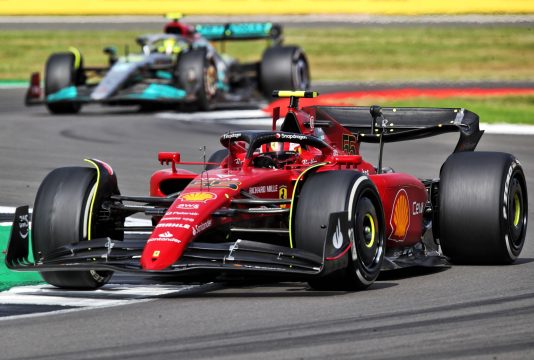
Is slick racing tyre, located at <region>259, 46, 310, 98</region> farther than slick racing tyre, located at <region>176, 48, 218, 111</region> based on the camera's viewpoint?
Yes

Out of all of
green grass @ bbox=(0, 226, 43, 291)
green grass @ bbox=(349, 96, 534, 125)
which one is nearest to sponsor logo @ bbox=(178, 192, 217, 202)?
green grass @ bbox=(0, 226, 43, 291)

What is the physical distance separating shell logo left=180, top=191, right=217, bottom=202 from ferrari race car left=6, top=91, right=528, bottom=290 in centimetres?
1

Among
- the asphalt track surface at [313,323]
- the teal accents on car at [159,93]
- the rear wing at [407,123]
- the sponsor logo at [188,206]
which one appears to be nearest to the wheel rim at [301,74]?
the teal accents on car at [159,93]

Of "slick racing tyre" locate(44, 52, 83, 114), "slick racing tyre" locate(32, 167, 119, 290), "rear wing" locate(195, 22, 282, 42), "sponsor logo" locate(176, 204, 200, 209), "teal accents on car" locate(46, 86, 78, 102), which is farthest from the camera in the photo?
"rear wing" locate(195, 22, 282, 42)

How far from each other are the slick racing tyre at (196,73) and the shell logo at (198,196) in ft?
52.5

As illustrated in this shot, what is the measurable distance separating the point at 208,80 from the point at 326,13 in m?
22.9

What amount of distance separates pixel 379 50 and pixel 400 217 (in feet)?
108

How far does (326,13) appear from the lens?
1903 inches

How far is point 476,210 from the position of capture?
10.5 metres

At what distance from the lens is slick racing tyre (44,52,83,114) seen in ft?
85.3

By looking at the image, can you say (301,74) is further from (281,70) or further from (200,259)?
(200,259)

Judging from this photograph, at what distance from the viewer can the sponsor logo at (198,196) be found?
9.34 metres

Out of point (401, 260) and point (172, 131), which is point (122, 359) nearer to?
point (401, 260)

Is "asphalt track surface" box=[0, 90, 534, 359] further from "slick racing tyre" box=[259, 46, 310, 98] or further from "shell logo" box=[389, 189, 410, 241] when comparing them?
"slick racing tyre" box=[259, 46, 310, 98]
